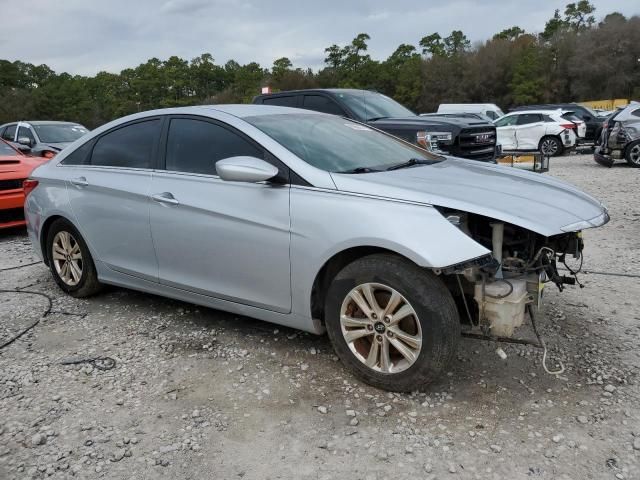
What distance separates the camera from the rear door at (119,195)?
412 centimetres

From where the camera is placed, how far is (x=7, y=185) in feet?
24.4

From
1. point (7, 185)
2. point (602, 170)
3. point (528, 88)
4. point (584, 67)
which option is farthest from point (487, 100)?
point (7, 185)

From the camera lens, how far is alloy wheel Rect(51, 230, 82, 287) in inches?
188

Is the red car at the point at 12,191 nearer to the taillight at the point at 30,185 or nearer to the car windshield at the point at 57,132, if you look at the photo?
the taillight at the point at 30,185

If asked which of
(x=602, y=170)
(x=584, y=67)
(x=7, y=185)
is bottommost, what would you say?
(x=602, y=170)

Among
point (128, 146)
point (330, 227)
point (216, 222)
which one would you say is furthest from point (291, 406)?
point (128, 146)

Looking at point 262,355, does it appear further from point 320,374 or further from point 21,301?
point 21,301

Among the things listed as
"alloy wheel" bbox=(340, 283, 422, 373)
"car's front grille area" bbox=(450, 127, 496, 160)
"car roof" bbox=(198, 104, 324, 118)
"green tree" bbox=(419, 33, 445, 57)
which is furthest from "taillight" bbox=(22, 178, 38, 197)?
"green tree" bbox=(419, 33, 445, 57)

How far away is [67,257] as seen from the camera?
4.86 metres

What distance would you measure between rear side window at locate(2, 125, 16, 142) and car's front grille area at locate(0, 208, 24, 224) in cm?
631

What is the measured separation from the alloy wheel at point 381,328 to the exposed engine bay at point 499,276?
0.33 meters

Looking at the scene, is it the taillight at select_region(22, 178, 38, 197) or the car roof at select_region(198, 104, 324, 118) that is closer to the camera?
the car roof at select_region(198, 104, 324, 118)

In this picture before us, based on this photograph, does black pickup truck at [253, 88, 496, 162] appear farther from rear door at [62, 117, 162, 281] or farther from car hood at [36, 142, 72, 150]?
car hood at [36, 142, 72, 150]

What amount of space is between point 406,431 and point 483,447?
376mm
